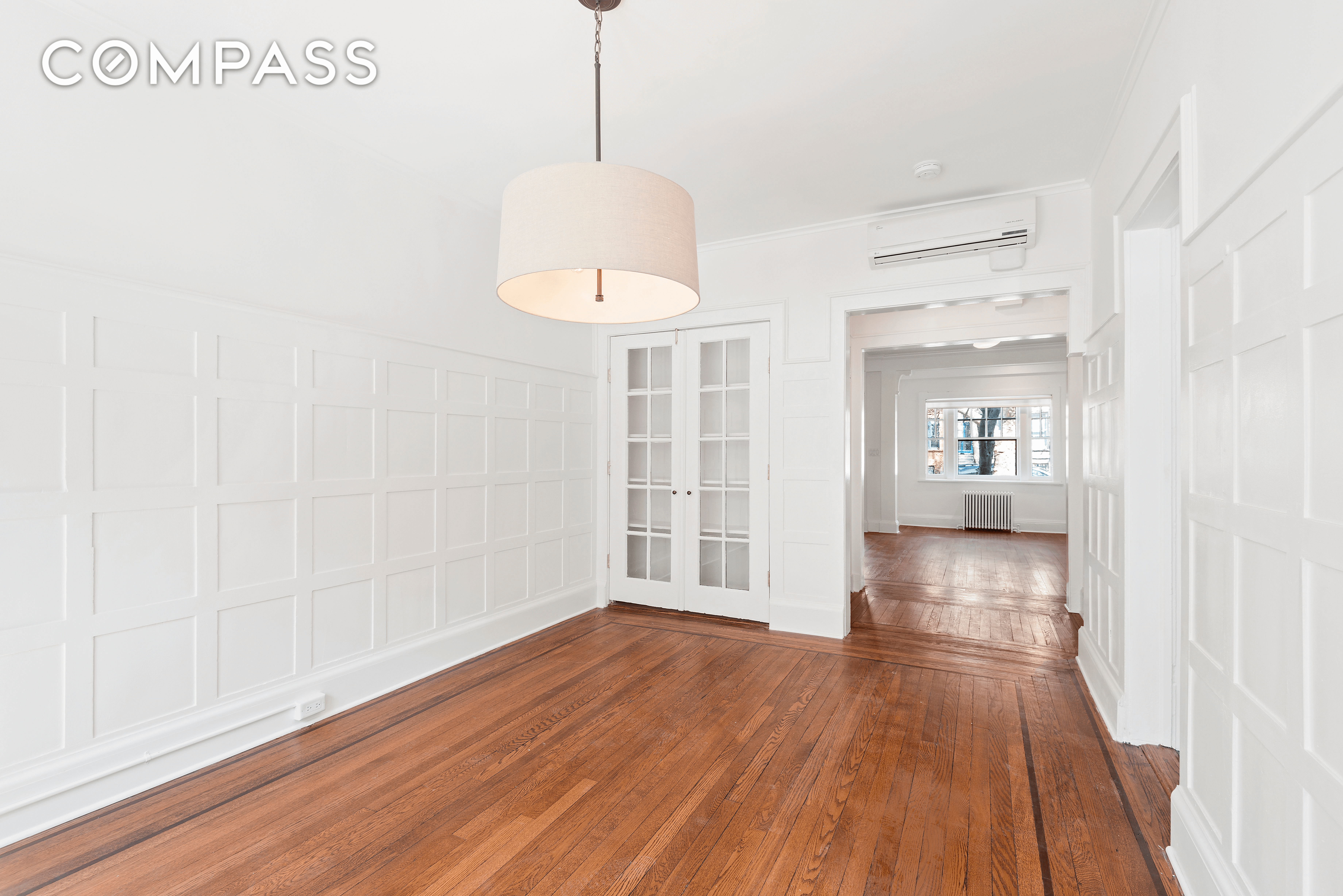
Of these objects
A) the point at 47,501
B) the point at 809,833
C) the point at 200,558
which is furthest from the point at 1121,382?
the point at 47,501

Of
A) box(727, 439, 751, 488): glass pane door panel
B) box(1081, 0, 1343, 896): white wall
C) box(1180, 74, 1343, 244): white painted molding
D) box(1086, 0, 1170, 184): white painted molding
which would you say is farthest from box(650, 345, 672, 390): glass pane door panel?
box(1180, 74, 1343, 244): white painted molding

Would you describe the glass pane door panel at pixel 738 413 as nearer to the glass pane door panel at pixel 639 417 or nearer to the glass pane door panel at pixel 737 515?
the glass pane door panel at pixel 737 515

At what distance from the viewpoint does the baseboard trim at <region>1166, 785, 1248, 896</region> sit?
158 cm

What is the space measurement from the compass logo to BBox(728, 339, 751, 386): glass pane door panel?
2859mm

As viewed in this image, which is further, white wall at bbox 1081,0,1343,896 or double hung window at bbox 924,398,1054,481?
double hung window at bbox 924,398,1054,481

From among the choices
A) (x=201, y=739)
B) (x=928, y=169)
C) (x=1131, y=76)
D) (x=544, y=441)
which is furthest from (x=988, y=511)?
(x=201, y=739)

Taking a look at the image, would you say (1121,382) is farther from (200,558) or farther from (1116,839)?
(200,558)

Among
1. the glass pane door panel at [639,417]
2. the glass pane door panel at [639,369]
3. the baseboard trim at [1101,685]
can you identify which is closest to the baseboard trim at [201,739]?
the glass pane door panel at [639,417]

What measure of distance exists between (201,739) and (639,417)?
336 centimetres

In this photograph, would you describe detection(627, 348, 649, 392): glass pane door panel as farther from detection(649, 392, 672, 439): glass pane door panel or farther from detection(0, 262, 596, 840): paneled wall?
detection(0, 262, 596, 840): paneled wall

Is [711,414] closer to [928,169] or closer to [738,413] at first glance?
[738,413]

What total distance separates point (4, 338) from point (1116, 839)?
3.95m

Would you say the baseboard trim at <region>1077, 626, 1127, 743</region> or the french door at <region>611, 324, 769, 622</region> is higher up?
the french door at <region>611, 324, 769, 622</region>

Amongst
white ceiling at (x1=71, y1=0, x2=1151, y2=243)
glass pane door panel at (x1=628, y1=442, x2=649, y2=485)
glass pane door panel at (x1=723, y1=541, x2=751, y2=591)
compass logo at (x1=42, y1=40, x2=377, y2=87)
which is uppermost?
white ceiling at (x1=71, y1=0, x2=1151, y2=243)
